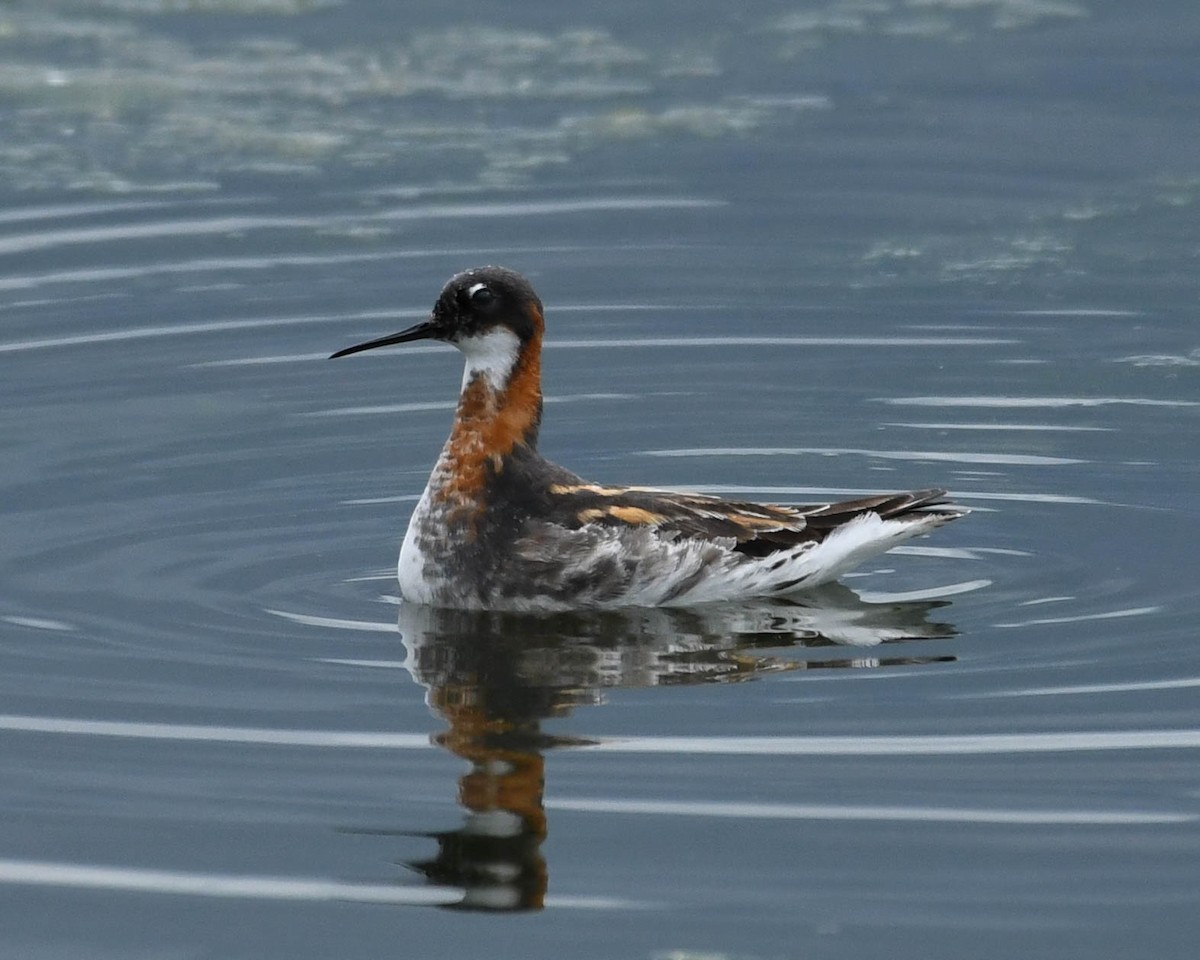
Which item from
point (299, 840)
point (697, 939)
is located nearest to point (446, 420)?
point (299, 840)

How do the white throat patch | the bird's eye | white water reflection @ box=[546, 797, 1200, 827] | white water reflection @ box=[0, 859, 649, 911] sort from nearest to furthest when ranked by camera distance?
white water reflection @ box=[0, 859, 649, 911]
white water reflection @ box=[546, 797, 1200, 827]
the bird's eye
the white throat patch

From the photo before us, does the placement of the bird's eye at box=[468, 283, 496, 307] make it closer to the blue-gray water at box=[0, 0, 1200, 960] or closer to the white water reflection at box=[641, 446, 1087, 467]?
the blue-gray water at box=[0, 0, 1200, 960]

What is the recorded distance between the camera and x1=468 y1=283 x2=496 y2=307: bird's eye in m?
10.2

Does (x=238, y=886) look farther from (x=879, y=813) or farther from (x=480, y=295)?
(x=480, y=295)

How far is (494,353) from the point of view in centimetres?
1032

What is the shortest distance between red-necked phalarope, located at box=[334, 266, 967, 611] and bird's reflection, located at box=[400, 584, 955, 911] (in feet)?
0.38

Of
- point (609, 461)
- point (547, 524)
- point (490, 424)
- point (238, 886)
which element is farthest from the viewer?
point (609, 461)

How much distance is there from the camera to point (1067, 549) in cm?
1039

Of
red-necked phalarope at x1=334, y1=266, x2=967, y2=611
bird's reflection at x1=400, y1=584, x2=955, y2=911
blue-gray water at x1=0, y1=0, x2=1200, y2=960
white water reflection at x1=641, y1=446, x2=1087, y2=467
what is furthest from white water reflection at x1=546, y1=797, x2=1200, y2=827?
white water reflection at x1=641, y1=446, x2=1087, y2=467

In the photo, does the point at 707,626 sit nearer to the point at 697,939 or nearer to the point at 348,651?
the point at 348,651

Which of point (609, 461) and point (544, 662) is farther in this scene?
point (609, 461)

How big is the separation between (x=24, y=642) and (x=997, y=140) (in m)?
9.64

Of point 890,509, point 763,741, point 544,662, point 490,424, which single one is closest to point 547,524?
point 490,424

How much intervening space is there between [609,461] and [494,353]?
1.81m
